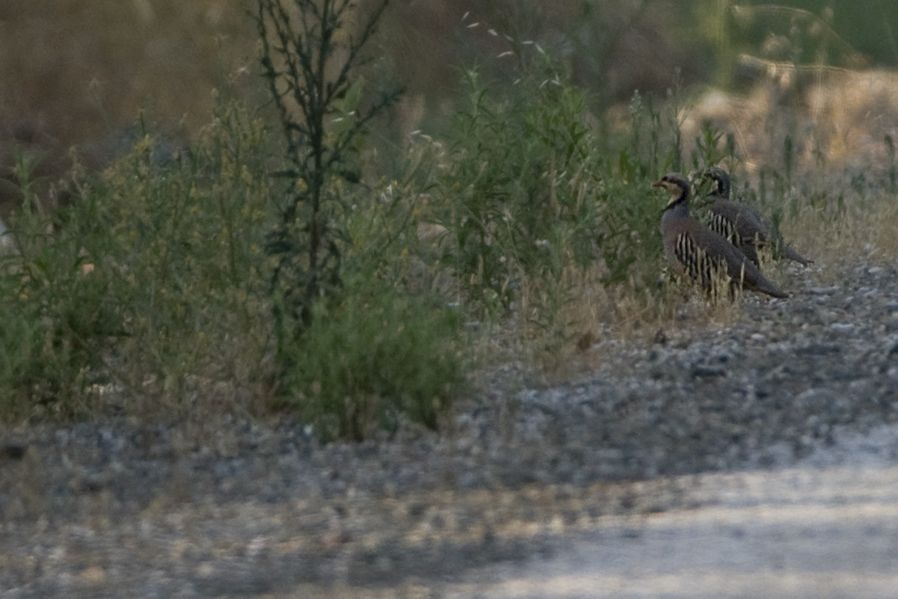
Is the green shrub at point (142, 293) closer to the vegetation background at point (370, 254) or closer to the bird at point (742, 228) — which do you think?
the vegetation background at point (370, 254)

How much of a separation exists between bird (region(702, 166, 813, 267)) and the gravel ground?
121cm

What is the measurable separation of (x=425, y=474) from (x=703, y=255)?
2.66m

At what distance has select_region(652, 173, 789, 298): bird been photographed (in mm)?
8523

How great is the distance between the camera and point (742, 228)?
9258mm

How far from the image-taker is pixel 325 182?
7.63 meters

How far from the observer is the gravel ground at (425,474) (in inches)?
213

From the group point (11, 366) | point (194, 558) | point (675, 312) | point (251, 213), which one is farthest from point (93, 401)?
point (675, 312)

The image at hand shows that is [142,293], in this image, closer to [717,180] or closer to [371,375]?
[371,375]

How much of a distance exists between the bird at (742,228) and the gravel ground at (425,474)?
3.96 ft

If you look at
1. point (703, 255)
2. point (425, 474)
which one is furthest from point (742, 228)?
point (425, 474)

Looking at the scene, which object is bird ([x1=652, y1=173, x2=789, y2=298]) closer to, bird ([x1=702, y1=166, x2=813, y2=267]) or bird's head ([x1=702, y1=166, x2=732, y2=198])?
bird ([x1=702, y1=166, x2=813, y2=267])

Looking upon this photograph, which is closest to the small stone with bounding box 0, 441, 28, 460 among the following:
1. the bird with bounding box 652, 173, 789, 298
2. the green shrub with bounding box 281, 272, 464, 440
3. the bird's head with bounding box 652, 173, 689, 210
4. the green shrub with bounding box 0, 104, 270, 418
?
the green shrub with bounding box 0, 104, 270, 418

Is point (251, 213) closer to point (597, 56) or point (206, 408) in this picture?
point (206, 408)

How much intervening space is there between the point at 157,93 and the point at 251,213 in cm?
774
